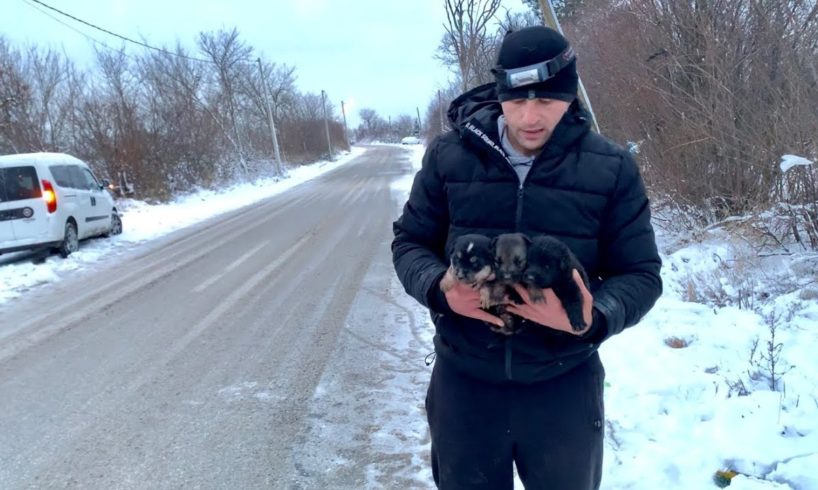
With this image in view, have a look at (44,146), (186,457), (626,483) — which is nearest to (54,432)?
(186,457)

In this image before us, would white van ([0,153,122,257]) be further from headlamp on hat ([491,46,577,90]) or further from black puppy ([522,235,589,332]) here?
black puppy ([522,235,589,332])

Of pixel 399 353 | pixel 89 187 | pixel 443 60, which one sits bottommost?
pixel 399 353

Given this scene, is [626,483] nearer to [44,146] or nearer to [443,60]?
[44,146]

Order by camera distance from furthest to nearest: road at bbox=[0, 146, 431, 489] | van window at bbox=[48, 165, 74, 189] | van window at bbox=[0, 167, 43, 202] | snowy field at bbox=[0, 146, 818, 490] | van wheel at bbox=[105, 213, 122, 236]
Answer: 1. van wheel at bbox=[105, 213, 122, 236]
2. van window at bbox=[48, 165, 74, 189]
3. van window at bbox=[0, 167, 43, 202]
4. road at bbox=[0, 146, 431, 489]
5. snowy field at bbox=[0, 146, 818, 490]

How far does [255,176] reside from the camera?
32.6 m

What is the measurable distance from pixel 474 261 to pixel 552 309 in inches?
8.8

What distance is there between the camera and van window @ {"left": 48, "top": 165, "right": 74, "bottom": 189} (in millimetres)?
10758

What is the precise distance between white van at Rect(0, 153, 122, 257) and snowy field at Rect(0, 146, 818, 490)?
24.0ft

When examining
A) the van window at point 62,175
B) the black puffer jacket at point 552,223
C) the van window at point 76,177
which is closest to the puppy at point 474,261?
the black puffer jacket at point 552,223

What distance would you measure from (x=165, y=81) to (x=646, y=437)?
31.5 metres

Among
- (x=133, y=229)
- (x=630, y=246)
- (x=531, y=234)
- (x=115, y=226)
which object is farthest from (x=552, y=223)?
(x=133, y=229)

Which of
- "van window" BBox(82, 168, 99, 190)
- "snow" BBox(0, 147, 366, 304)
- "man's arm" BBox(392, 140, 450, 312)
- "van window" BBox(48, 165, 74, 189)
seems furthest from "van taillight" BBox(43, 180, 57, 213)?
"man's arm" BBox(392, 140, 450, 312)

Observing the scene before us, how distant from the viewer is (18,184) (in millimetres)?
10062

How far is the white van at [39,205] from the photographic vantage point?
9.96 meters
